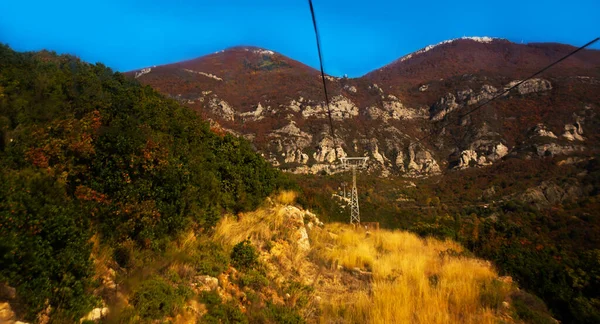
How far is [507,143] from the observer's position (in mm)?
86688

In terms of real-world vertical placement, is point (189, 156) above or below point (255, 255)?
above

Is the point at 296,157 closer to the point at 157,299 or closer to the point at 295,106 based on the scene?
the point at 295,106

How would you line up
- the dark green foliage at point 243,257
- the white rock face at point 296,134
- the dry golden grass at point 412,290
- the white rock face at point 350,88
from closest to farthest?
1. the dry golden grass at point 412,290
2. the dark green foliage at point 243,257
3. the white rock face at point 296,134
4. the white rock face at point 350,88

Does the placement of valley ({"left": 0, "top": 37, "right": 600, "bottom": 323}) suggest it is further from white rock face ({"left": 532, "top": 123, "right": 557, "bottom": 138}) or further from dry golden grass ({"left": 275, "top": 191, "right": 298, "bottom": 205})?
white rock face ({"left": 532, "top": 123, "right": 557, "bottom": 138})

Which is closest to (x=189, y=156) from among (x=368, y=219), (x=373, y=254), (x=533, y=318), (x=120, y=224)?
(x=120, y=224)

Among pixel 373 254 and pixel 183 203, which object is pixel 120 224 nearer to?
pixel 183 203

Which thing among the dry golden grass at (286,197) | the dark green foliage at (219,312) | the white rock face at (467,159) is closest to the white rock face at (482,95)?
the white rock face at (467,159)

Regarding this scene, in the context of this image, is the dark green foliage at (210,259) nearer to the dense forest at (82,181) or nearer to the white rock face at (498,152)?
the dense forest at (82,181)

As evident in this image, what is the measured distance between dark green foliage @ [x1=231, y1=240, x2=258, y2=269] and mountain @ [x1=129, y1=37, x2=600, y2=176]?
58030 millimetres

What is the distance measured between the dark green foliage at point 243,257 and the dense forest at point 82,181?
35.3 inches

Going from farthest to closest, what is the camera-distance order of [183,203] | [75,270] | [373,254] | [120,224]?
1. [373,254]
2. [183,203]
3. [120,224]
4. [75,270]

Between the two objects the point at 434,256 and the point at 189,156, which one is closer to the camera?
the point at 189,156

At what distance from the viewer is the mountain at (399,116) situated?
81312mm

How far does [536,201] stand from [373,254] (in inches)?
2110
